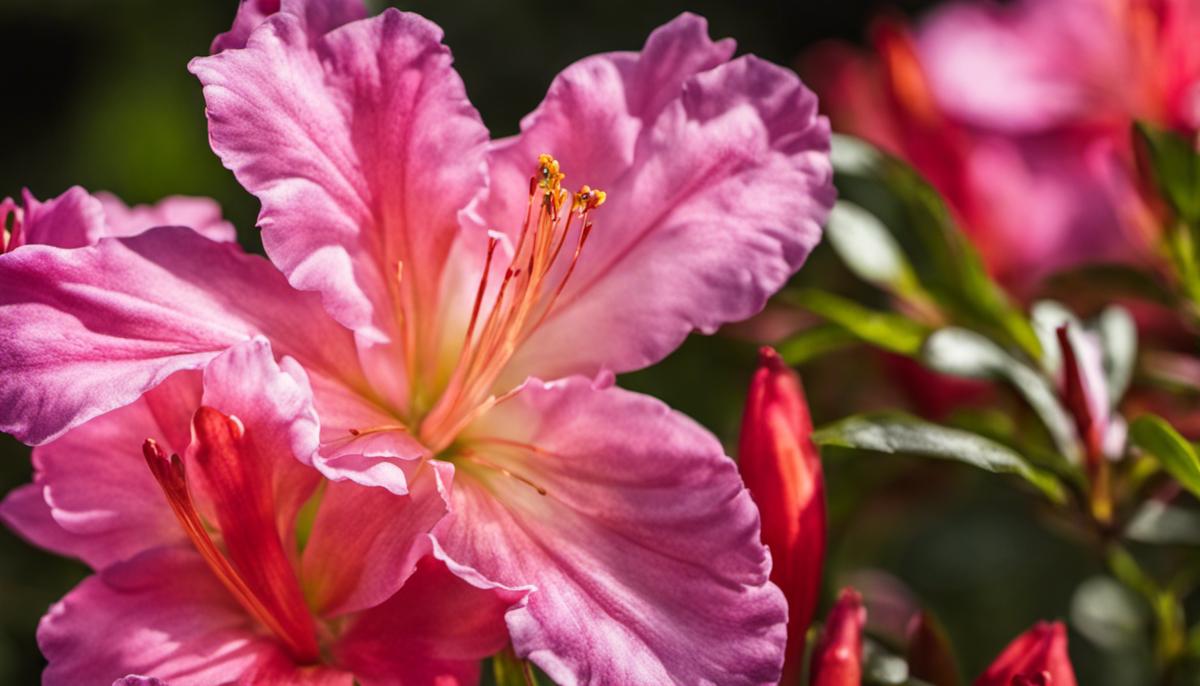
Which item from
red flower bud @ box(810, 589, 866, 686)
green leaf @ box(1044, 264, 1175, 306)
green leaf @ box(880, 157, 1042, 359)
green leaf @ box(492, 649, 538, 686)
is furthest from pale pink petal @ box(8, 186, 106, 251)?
green leaf @ box(1044, 264, 1175, 306)

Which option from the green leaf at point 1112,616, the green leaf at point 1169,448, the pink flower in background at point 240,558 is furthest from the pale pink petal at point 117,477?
the green leaf at point 1112,616

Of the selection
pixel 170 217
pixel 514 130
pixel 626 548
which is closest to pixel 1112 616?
pixel 626 548

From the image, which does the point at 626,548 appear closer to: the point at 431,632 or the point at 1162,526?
the point at 431,632

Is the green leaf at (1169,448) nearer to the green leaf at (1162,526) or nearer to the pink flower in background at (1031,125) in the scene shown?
the green leaf at (1162,526)

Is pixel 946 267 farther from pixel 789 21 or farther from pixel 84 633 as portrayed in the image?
pixel 789 21

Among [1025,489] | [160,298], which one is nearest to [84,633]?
[160,298]
